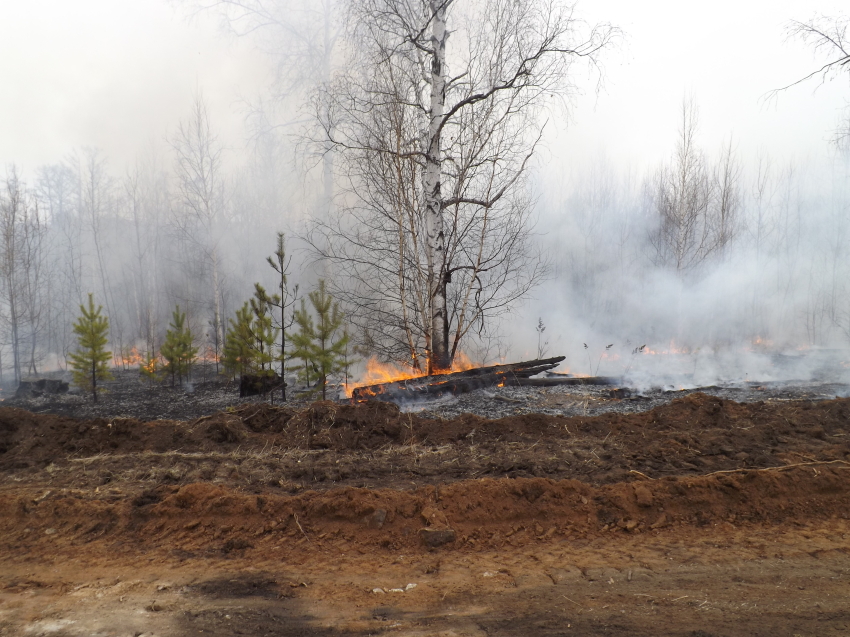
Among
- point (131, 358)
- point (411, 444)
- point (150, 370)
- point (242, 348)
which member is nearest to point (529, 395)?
point (411, 444)

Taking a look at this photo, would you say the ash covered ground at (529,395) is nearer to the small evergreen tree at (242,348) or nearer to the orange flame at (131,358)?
the small evergreen tree at (242,348)

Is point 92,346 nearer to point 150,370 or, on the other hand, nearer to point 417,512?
point 150,370

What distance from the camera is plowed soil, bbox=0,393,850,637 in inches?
129

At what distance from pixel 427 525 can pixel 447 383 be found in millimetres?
6098

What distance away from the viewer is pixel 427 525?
14.7 feet

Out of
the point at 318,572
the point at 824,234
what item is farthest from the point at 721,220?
the point at 318,572

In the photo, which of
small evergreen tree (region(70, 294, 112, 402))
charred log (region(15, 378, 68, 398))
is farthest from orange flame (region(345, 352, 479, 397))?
charred log (region(15, 378, 68, 398))

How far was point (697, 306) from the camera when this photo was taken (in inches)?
876

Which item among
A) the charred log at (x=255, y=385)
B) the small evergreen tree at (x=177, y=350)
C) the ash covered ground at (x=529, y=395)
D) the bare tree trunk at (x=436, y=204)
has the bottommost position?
the ash covered ground at (x=529, y=395)

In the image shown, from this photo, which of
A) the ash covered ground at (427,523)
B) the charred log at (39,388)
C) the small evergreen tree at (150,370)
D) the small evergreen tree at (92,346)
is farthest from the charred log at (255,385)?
the charred log at (39,388)

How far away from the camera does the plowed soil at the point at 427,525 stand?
3.28 m

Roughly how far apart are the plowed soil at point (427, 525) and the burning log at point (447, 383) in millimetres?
2743

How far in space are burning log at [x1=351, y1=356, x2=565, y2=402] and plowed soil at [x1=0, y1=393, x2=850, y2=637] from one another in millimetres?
2743

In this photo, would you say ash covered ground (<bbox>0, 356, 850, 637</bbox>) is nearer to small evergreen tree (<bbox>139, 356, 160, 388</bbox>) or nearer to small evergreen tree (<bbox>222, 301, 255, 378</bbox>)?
small evergreen tree (<bbox>222, 301, 255, 378</bbox>)
